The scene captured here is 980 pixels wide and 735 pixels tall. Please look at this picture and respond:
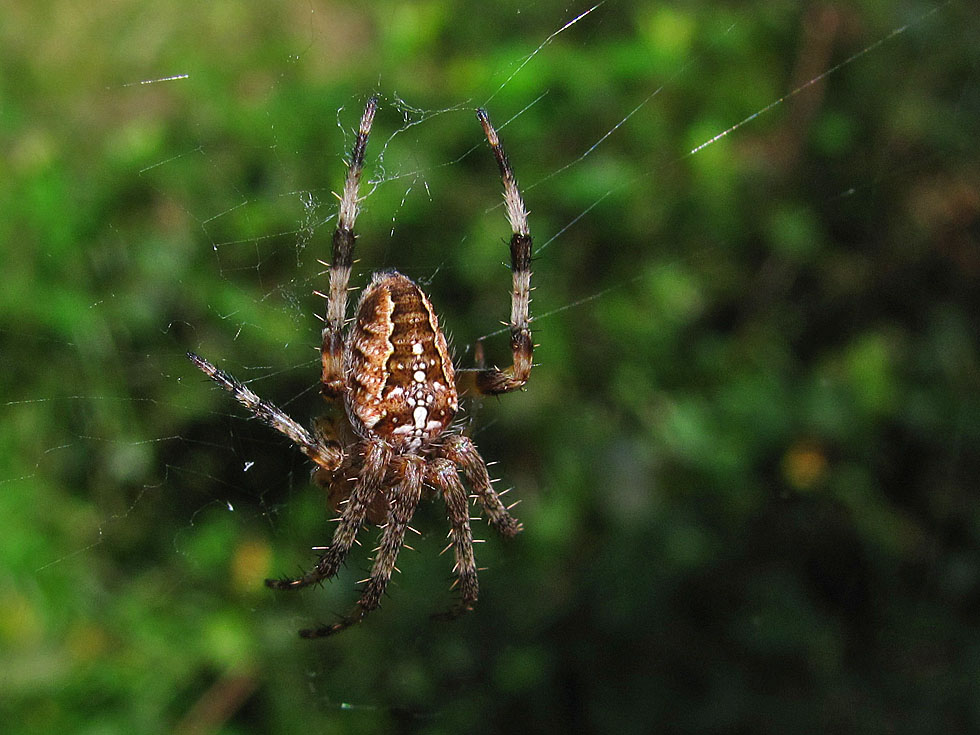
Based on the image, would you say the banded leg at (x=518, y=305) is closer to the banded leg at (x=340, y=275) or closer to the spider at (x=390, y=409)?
the spider at (x=390, y=409)

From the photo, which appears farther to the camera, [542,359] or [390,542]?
[542,359]

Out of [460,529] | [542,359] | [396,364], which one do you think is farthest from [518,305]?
[542,359]

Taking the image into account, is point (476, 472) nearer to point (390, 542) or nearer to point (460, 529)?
point (460, 529)

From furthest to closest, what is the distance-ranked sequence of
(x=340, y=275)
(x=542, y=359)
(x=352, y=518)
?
(x=542, y=359), (x=352, y=518), (x=340, y=275)

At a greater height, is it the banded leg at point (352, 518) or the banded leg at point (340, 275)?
the banded leg at point (340, 275)

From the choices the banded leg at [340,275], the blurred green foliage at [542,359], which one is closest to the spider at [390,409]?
the banded leg at [340,275]
